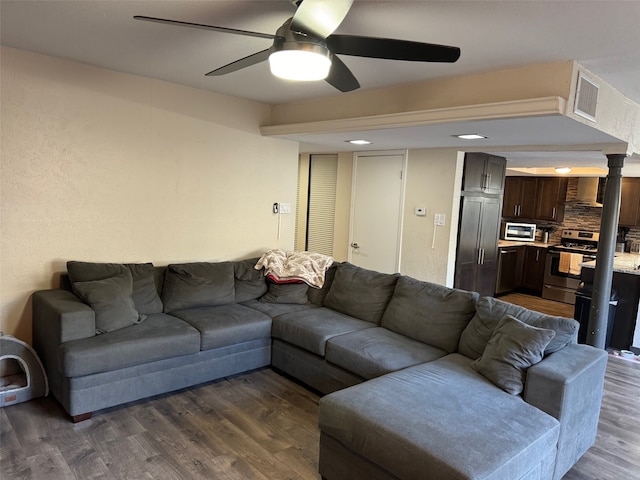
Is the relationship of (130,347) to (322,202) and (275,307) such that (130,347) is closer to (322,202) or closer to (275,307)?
(275,307)

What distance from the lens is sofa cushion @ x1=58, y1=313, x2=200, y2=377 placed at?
2.76 m

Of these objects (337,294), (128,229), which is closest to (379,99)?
(337,294)

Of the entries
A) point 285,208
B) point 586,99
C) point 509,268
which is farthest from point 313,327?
point 509,268

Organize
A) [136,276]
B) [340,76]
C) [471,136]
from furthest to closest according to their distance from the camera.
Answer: [471,136]
[136,276]
[340,76]

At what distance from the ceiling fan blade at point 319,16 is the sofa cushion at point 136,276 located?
260 cm

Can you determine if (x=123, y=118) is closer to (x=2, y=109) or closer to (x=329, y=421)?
(x=2, y=109)

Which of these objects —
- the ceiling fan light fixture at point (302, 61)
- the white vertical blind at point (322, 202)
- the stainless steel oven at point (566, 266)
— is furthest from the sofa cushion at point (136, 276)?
the stainless steel oven at point (566, 266)

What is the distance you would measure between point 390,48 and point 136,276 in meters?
2.76

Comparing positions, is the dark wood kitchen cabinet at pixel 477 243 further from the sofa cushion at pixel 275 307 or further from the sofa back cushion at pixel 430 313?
the sofa cushion at pixel 275 307

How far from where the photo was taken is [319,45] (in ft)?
5.90

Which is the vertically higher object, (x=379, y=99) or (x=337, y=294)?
(x=379, y=99)

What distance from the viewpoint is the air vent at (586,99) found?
265 centimetres

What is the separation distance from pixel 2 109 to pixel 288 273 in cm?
260

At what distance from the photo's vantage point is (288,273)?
4.26 m
